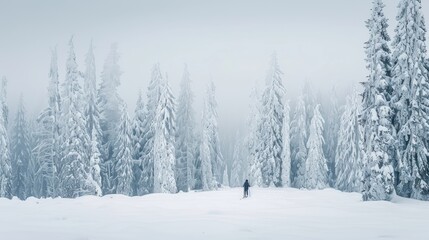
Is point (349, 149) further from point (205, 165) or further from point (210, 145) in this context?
point (205, 165)

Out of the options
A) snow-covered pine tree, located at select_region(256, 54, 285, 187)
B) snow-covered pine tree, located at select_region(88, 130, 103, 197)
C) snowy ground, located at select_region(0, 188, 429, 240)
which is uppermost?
snow-covered pine tree, located at select_region(256, 54, 285, 187)

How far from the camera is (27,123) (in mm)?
72750

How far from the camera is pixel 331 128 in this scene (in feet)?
221

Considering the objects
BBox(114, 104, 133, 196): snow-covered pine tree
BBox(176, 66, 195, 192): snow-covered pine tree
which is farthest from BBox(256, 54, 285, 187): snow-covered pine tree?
BBox(114, 104, 133, 196): snow-covered pine tree

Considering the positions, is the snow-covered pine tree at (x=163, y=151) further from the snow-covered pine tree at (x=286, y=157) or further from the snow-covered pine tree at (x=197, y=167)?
the snow-covered pine tree at (x=286, y=157)

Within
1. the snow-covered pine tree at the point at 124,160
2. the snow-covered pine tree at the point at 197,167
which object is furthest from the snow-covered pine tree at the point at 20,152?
the snow-covered pine tree at the point at 197,167

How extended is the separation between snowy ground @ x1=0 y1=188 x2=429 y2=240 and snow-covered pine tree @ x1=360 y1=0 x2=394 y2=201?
191 centimetres

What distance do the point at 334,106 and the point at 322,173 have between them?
608 inches

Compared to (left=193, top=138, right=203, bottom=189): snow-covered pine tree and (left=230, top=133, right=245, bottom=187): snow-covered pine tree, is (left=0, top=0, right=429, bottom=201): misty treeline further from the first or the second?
(left=230, top=133, right=245, bottom=187): snow-covered pine tree

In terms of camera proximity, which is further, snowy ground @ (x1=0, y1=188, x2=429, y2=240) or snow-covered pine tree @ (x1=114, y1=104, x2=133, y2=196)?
snow-covered pine tree @ (x1=114, y1=104, x2=133, y2=196)

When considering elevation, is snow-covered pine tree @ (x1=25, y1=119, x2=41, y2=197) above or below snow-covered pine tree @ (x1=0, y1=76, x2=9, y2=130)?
below

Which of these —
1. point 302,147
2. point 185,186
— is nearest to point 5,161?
point 185,186

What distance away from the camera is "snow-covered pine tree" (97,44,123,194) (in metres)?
53.8

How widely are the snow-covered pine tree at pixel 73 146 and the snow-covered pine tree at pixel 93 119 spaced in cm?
121
